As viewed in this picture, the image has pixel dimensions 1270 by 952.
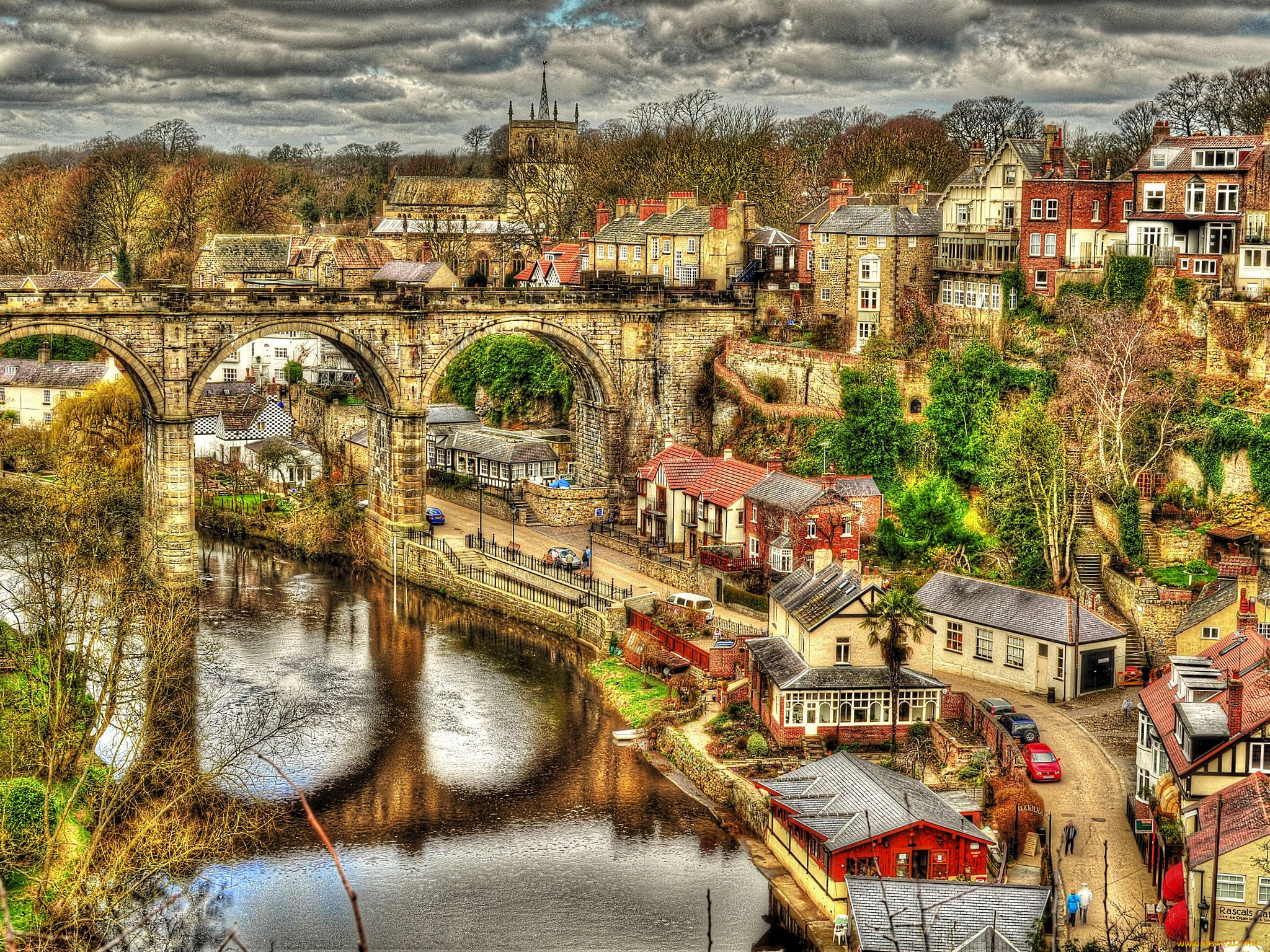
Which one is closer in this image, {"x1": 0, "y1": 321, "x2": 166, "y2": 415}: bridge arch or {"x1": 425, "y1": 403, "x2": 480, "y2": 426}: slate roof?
{"x1": 0, "y1": 321, "x2": 166, "y2": 415}: bridge arch

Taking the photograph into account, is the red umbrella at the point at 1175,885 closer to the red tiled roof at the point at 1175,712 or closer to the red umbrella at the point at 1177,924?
the red umbrella at the point at 1177,924

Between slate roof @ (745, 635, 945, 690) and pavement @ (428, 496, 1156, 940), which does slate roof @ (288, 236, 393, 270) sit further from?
slate roof @ (745, 635, 945, 690)

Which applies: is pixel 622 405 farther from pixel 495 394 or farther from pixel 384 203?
pixel 384 203

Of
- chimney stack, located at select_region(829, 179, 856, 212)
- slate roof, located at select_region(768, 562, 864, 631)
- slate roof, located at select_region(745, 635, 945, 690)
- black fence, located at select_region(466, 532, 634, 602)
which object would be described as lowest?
black fence, located at select_region(466, 532, 634, 602)

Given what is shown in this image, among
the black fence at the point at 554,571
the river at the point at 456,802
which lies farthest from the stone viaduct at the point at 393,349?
the river at the point at 456,802

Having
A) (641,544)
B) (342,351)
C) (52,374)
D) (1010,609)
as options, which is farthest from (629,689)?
(52,374)

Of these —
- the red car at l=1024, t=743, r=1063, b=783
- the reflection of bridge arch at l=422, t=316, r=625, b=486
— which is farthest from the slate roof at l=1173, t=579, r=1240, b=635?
the reflection of bridge arch at l=422, t=316, r=625, b=486

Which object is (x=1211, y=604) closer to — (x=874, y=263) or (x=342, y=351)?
(x=874, y=263)

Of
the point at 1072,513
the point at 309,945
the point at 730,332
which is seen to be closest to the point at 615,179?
the point at 730,332
